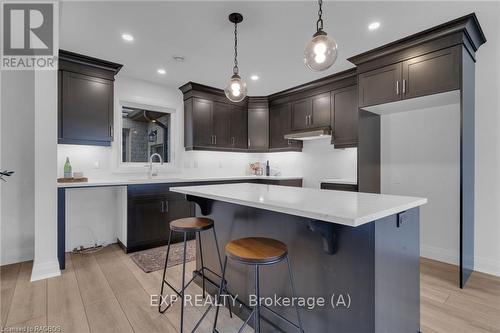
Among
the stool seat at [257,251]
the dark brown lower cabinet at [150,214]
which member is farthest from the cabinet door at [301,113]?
→ the stool seat at [257,251]

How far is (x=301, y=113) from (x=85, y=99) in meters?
3.39

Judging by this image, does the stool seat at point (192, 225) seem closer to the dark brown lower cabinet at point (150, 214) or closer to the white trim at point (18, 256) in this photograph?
the dark brown lower cabinet at point (150, 214)

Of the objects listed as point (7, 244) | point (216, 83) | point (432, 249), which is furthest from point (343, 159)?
point (7, 244)

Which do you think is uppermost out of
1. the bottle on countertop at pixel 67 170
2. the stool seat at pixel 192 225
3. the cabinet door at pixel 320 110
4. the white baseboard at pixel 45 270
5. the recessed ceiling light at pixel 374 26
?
the recessed ceiling light at pixel 374 26

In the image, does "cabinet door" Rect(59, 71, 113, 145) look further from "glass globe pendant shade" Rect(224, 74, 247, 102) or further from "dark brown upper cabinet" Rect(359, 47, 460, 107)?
"dark brown upper cabinet" Rect(359, 47, 460, 107)

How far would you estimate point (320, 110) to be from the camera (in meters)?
4.28

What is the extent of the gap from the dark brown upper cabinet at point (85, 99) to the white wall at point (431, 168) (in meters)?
3.98

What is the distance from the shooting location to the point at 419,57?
2.68 meters

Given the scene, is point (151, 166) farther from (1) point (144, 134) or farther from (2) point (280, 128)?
(2) point (280, 128)

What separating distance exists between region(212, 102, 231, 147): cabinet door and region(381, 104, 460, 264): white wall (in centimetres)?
273

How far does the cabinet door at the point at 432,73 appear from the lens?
8.04ft

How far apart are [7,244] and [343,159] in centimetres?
481

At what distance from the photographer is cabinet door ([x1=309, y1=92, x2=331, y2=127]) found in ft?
13.7

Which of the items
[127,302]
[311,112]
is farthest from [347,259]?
[311,112]
